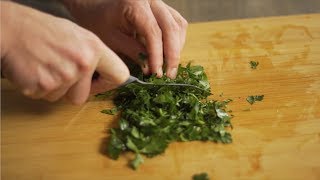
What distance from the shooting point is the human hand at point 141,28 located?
1301mm

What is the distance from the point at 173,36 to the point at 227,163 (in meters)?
0.45

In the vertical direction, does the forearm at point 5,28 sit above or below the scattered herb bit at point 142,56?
above

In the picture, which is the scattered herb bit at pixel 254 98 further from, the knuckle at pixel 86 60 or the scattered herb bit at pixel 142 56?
the knuckle at pixel 86 60

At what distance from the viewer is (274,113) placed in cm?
128

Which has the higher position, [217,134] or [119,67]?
[119,67]

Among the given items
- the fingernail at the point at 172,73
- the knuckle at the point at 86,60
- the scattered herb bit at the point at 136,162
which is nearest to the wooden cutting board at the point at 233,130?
the scattered herb bit at the point at 136,162

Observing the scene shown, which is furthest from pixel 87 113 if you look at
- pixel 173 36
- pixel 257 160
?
pixel 257 160

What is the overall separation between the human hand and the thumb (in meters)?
0.22

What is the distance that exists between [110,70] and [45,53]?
0.57 feet

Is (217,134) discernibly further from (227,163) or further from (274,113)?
(274,113)

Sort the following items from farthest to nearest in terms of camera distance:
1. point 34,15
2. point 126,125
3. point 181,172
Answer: point 126,125
point 181,172
point 34,15

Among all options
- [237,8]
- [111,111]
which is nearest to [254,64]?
[111,111]

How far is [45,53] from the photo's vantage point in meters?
0.96

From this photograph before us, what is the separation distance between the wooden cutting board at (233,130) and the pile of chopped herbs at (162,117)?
28 millimetres
